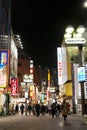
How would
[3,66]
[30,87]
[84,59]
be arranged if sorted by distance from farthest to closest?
[30,87] → [84,59] → [3,66]

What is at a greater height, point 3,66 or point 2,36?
point 2,36

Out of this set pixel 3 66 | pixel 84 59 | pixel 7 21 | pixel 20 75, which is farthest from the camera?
pixel 20 75

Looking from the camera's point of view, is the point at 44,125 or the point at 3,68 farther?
the point at 3,68

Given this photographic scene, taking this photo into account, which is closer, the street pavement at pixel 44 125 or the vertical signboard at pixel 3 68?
the street pavement at pixel 44 125

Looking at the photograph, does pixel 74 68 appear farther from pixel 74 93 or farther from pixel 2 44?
pixel 2 44

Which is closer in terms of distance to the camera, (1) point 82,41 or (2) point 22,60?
(1) point 82,41

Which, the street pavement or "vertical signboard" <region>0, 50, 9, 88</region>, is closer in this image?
the street pavement

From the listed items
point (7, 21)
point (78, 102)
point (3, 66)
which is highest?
point (7, 21)

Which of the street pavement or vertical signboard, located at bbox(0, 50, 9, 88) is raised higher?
vertical signboard, located at bbox(0, 50, 9, 88)

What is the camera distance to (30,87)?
11188 centimetres

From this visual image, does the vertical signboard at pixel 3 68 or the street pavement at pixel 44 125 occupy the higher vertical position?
the vertical signboard at pixel 3 68

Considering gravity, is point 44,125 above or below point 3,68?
below

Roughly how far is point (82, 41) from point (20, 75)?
9904 cm

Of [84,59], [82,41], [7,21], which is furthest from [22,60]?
[82,41]
